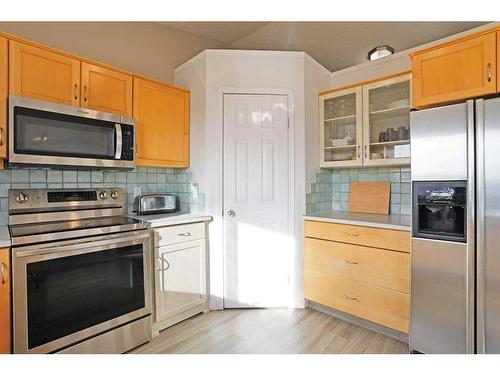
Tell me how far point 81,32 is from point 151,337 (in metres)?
2.50

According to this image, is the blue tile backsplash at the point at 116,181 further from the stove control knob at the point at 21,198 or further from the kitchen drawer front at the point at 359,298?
the kitchen drawer front at the point at 359,298

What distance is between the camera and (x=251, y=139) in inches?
101

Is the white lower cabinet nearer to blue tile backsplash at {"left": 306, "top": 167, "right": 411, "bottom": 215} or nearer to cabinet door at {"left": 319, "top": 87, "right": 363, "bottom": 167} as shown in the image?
blue tile backsplash at {"left": 306, "top": 167, "right": 411, "bottom": 215}

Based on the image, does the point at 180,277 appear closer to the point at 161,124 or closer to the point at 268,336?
the point at 268,336

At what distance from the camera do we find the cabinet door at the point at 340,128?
2611 millimetres

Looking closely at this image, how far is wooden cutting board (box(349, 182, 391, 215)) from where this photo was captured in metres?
2.61

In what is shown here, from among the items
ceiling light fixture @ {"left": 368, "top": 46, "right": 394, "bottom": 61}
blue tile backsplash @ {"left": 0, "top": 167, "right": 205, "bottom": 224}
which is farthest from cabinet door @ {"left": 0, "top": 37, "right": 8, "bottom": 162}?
ceiling light fixture @ {"left": 368, "top": 46, "right": 394, "bottom": 61}

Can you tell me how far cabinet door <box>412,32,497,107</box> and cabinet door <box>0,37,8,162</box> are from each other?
2.52 metres

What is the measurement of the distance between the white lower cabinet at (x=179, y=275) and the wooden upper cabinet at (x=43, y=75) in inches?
45.1

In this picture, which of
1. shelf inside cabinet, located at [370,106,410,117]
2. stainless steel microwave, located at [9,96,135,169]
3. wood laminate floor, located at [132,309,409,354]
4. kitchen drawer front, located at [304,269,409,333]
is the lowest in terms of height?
wood laminate floor, located at [132,309,409,354]

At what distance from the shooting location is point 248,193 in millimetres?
2566

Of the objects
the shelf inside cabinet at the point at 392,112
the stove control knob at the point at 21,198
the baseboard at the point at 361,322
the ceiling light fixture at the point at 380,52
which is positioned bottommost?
the baseboard at the point at 361,322

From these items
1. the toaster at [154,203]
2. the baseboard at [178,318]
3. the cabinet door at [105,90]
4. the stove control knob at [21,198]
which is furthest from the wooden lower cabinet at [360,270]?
the stove control knob at [21,198]

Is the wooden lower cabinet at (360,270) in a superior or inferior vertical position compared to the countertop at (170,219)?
inferior
